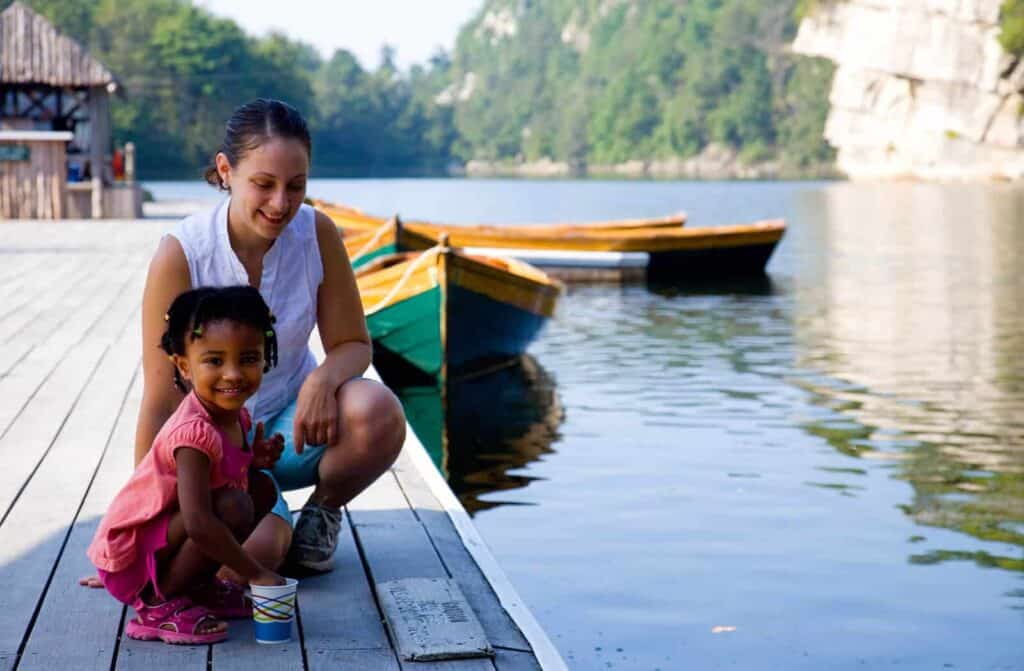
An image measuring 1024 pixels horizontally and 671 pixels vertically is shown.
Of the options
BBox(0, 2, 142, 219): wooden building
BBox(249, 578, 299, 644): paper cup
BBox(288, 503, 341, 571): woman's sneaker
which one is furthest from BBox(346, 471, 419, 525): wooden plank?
BBox(0, 2, 142, 219): wooden building

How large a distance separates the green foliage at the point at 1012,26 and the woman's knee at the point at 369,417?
7096cm

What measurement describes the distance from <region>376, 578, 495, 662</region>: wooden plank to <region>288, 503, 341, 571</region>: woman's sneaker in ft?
0.70

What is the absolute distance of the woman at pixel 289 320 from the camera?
12.5ft

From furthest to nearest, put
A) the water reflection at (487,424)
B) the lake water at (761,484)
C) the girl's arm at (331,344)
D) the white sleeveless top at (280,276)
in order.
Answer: the water reflection at (487,424), the lake water at (761,484), the girl's arm at (331,344), the white sleeveless top at (280,276)

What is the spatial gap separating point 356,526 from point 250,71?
95.9 meters

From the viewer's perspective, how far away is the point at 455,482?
27.8 feet

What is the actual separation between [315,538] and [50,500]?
130 cm

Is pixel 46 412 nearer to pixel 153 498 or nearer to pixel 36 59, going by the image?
pixel 153 498

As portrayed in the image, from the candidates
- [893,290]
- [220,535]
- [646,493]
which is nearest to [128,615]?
[220,535]

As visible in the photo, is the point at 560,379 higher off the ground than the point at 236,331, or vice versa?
the point at 236,331

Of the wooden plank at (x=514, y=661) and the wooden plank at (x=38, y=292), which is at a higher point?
the wooden plank at (x=514, y=661)

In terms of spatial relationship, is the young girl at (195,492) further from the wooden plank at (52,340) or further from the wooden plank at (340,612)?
the wooden plank at (52,340)

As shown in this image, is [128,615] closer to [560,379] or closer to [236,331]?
[236,331]

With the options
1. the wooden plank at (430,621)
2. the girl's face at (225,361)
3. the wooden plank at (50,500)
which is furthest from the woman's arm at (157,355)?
the wooden plank at (430,621)
